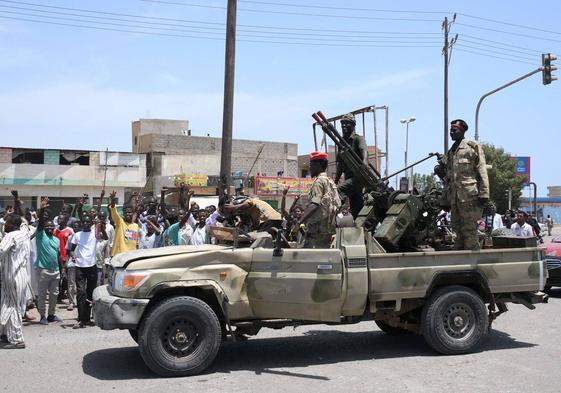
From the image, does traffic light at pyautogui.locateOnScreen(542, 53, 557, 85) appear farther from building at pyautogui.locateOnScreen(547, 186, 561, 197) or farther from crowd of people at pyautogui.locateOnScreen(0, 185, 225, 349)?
building at pyautogui.locateOnScreen(547, 186, 561, 197)

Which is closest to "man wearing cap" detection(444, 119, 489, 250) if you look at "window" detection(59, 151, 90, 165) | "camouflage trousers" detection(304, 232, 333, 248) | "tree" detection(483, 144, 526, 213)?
"camouflage trousers" detection(304, 232, 333, 248)

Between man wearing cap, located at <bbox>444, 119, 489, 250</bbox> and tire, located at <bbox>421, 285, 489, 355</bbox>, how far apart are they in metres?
0.67

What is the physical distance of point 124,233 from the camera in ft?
33.2

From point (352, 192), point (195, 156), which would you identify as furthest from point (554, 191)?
point (352, 192)

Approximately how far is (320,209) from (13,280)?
3.97 metres

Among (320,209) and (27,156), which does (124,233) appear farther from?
(27,156)

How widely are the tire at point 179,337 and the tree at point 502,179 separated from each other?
48.7 m

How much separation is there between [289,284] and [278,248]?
0.41 metres

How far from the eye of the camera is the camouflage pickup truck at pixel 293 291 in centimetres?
614

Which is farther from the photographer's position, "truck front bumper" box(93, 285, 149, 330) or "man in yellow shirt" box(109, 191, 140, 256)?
"man in yellow shirt" box(109, 191, 140, 256)

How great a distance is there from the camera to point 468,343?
7.22 m

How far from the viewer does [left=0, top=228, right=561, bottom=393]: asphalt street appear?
19.3 ft

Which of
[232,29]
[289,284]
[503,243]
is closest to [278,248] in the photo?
[289,284]

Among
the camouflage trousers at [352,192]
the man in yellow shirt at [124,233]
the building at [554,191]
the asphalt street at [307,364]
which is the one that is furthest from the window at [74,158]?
the building at [554,191]
